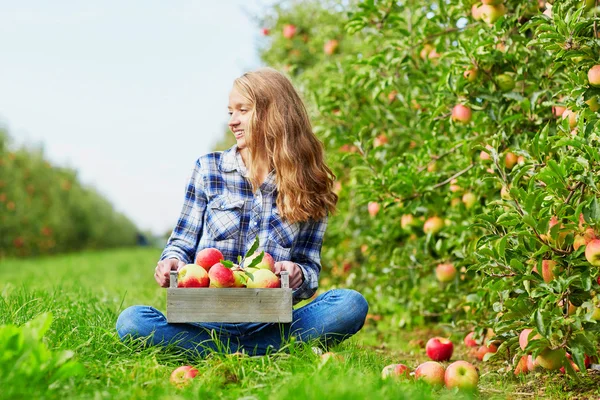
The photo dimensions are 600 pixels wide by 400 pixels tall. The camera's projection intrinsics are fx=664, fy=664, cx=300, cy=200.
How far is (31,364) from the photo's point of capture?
1.85 m

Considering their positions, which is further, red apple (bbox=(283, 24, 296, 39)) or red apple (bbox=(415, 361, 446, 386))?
red apple (bbox=(283, 24, 296, 39))

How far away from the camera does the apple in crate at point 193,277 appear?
237 centimetres

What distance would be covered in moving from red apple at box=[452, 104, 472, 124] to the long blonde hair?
736 mm

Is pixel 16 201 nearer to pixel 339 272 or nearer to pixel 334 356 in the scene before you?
pixel 339 272

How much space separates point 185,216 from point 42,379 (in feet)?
3.51

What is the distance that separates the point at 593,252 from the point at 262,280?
115 centimetres

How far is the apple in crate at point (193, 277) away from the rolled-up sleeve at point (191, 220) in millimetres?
321

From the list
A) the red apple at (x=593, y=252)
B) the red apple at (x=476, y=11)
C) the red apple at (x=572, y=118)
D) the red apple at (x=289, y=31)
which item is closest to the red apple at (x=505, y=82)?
the red apple at (x=476, y=11)

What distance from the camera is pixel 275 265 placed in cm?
254

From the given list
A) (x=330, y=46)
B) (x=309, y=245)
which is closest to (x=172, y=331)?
(x=309, y=245)

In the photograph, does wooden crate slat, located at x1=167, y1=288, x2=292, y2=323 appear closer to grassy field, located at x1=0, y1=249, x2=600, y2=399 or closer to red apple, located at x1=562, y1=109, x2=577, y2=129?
grassy field, located at x1=0, y1=249, x2=600, y2=399

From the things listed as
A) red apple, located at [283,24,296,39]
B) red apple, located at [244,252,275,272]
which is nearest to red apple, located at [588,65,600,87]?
red apple, located at [244,252,275,272]

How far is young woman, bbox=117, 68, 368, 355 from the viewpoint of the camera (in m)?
2.66

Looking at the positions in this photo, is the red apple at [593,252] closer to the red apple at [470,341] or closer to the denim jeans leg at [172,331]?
the red apple at [470,341]
